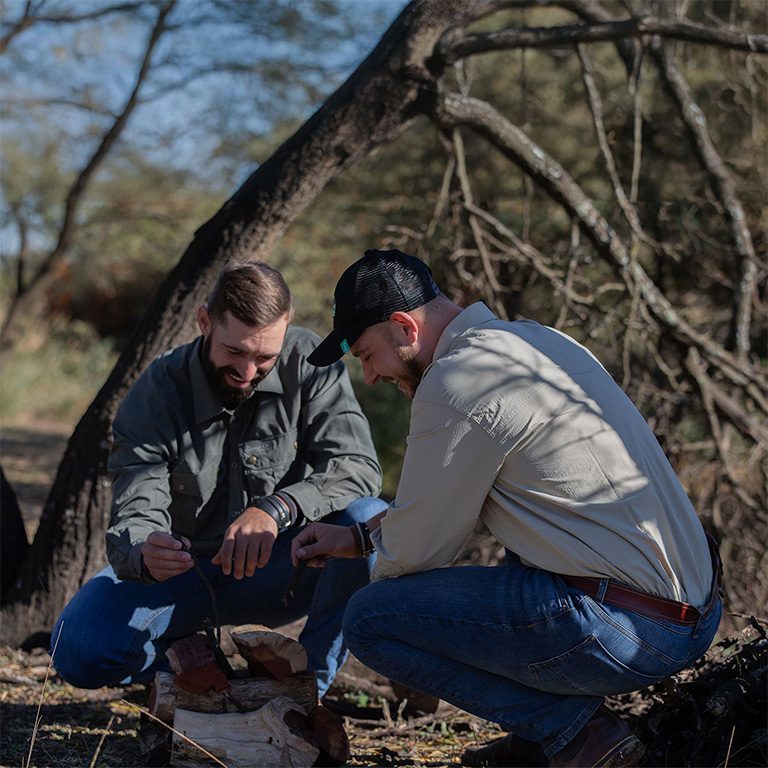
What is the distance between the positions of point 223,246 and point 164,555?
1650 mm

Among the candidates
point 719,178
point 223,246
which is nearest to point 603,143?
point 719,178

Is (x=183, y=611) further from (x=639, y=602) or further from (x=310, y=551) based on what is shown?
(x=639, y=602)

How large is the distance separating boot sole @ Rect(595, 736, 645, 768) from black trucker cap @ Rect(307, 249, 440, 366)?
4.17 feet

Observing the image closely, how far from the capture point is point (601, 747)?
2.54 m

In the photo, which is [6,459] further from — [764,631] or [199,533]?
[764,631]

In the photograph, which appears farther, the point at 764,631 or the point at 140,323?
the point at 140,323

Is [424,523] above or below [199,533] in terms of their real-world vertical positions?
above

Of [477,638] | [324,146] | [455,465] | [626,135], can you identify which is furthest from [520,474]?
[626,135]

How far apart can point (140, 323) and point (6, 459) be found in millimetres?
4525

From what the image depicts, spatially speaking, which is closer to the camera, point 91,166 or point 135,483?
point 135,483

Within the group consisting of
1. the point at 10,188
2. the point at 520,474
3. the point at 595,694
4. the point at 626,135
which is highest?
the point at 626,135

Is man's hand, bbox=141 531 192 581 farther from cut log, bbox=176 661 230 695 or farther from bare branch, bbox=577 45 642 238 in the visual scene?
bare branch, bbox=577 45 642 238

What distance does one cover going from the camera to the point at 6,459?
816 cm

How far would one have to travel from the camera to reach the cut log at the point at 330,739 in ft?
9.52
